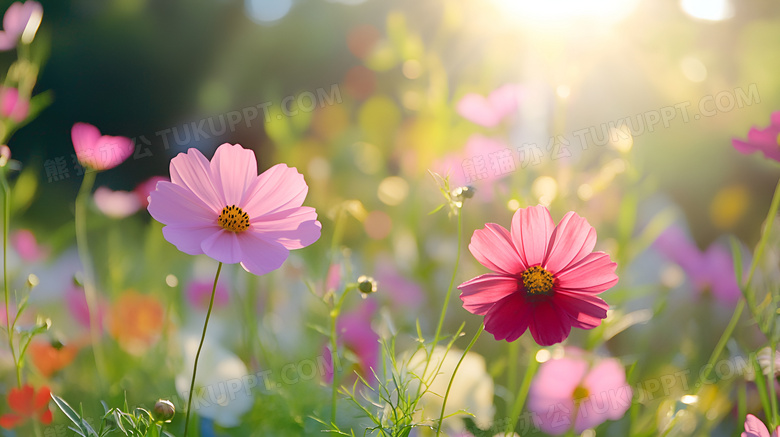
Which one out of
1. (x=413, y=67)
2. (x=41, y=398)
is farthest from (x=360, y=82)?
(x=41, y=398)

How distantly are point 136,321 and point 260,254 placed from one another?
0.44 metres

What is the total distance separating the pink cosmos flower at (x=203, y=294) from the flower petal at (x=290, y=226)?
0.41m

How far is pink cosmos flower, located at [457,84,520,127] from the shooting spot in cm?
79

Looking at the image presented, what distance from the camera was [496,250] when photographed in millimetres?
348

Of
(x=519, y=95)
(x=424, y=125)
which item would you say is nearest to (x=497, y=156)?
(x=519, y=95)

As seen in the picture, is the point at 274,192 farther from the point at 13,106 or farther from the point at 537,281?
the point at 13,106

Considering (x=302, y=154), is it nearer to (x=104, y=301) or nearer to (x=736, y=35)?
(x=104, y=301)

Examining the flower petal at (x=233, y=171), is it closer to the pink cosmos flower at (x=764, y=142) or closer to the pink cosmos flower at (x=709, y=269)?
the pink cosmos flower at (x=764, y=142)

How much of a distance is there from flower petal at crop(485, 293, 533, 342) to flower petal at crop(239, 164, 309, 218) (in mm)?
127

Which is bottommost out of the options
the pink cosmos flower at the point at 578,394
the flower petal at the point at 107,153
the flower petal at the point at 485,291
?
the pink cosmos flower at the point at 578,394

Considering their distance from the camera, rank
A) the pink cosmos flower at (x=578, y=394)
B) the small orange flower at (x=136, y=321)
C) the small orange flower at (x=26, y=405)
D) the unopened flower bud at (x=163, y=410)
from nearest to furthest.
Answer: the unopened flower bud at (x=163, y=410), the small orange flower at (x=26, y=405), the pink cosmos flower at (x=578, y=394), the small orange flower at (x=136, y=321)

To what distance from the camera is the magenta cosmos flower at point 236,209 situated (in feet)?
1.12

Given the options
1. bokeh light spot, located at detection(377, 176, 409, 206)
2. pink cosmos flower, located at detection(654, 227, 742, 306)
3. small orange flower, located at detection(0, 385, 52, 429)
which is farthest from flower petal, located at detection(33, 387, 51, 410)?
pink cosmos flower, located at detection(654, 227, 742, 306)

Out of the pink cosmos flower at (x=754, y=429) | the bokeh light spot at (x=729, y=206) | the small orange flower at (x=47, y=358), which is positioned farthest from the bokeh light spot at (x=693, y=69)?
the small orange flower at (x=47, y=358)
